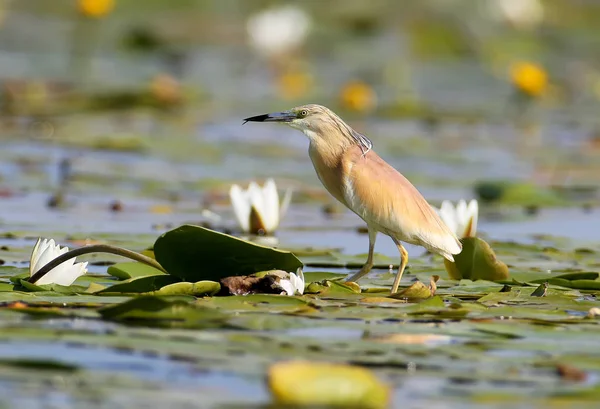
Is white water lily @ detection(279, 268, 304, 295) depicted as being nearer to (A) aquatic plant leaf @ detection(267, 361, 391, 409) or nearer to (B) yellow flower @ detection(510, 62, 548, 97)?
(A) aquatic plant leaf @ detection(267, 361, 391, 409)

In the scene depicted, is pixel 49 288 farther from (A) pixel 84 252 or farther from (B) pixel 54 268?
(A) pixel 84 252

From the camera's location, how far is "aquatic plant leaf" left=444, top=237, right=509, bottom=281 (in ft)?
15.1

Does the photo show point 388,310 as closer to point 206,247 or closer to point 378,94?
point 206,247

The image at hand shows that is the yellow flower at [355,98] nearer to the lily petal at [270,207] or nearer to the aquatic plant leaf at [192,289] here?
the lily petal at [270,207]

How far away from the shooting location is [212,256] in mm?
4156

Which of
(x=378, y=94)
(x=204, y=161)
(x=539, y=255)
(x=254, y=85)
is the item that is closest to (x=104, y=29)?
(x=254, y=85)

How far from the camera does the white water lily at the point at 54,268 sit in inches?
161

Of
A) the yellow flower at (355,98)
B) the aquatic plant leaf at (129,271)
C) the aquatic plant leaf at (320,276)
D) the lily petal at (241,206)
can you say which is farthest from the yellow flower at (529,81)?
the aquatic plant leaf at (129,271)

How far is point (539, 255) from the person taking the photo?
18.2 feet

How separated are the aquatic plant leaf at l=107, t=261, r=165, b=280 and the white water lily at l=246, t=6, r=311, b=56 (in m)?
11.4

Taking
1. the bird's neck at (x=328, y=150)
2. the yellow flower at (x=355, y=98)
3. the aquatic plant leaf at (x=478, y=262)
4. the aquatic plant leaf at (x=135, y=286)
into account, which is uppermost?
the yellow flower at (x=355, y=98)

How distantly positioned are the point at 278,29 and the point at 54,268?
478 inches

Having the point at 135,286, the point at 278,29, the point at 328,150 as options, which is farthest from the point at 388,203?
the point at 278,29

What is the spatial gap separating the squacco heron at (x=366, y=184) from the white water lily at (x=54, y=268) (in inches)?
31.7
